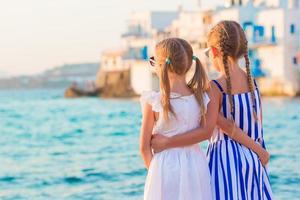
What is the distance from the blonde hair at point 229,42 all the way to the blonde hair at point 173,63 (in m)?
0.17

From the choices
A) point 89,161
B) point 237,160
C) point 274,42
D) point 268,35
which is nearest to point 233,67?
point 237,160

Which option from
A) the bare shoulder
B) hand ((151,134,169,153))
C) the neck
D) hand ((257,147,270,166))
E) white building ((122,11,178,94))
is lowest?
white building ((122,11,178,94))

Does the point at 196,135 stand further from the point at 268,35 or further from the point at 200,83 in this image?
the point at 268,35

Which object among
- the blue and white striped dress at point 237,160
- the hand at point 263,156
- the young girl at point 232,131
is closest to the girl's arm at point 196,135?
the young girl at point 232,131

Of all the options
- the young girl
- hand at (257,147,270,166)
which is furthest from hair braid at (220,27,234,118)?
hand at (257,147,270,166)

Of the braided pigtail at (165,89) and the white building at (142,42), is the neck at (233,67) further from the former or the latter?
the white building at (142,42)

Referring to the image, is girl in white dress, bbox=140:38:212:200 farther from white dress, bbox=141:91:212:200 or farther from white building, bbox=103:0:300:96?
white building, bbox=103:0:300:96

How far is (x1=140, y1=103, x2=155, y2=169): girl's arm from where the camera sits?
4.33m

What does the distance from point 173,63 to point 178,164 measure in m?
0.50

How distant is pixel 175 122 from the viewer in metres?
4.42

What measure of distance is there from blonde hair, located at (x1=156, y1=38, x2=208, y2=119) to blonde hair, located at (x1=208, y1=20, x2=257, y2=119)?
17 cm

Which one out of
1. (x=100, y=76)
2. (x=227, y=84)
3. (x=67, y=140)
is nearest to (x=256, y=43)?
(x=100, y=76)

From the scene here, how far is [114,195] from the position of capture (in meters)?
11.7

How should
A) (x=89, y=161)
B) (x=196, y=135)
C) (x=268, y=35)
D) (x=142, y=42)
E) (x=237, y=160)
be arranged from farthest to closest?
(x=142, y=42)
(x=268, y=35)
(x=89, y=161)
(x=237, y=160)
(x=196, y=135)
